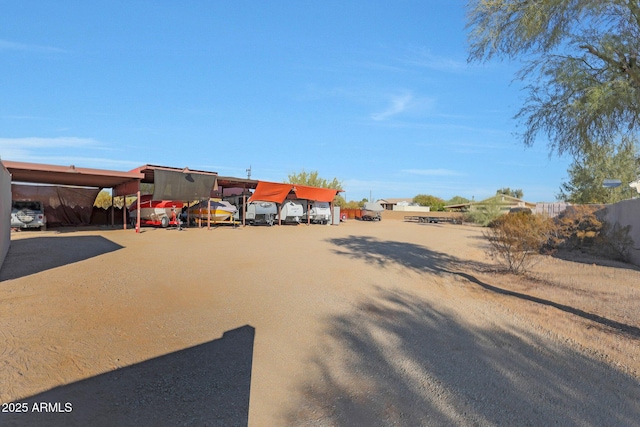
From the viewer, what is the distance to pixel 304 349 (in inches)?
173

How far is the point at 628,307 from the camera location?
6691 millimetres

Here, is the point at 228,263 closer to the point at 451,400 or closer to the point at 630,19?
the point at 451,400

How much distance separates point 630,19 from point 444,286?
20.5ft

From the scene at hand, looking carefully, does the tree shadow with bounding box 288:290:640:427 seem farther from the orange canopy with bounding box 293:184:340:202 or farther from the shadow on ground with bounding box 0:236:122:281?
the orange canopy with bounding box 293:184:340:202

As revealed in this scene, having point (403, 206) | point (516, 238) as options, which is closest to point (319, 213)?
point (516, 238)

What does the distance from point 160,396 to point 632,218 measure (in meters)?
15.2

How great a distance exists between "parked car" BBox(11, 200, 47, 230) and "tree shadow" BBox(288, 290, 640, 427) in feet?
62.6

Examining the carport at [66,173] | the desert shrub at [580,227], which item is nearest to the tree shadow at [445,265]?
the desert shrub at [580,227]

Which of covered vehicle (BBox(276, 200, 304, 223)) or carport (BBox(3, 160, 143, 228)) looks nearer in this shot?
carport (BBox(3, 160, 143, 228))

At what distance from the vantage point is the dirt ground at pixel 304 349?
3.07 meters

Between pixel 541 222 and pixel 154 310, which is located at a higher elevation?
pixel 541 222

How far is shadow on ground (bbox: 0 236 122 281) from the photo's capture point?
299 inches

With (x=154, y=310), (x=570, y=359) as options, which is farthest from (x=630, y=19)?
(x=154, y=310)

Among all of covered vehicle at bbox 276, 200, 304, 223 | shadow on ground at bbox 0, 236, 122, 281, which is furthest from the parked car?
covered vehicle at bbox 276, 200, 304, 223
